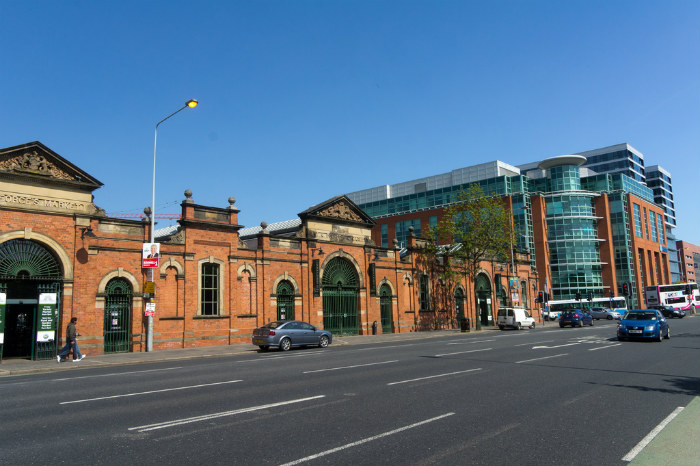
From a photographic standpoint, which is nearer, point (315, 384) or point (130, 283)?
point (315, 384)

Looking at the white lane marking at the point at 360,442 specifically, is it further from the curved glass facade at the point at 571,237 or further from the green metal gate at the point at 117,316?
the curved glass facade at the point at 571,237

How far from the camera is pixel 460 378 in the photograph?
1236 cm

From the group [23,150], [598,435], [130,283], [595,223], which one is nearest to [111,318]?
[130,283]

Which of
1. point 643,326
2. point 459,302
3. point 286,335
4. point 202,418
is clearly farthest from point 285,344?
point 459,302

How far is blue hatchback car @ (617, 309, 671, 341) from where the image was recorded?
75.8 feet

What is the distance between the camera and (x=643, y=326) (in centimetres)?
2319

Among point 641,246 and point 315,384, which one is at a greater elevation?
point 641,246

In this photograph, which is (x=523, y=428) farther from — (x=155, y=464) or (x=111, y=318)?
(x=111, y=318)

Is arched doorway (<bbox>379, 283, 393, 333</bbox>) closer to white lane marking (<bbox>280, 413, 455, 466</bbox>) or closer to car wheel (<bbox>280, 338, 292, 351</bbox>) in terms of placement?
car wheel (<bbox>280, 338, 292, 351</bbox>)

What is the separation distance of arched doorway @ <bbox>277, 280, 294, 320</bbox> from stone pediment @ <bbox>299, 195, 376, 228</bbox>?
16.2 ft

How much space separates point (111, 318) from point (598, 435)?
2337 cm

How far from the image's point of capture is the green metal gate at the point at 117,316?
24.7m

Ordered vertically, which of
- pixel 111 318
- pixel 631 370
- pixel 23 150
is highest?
pixel 23 150

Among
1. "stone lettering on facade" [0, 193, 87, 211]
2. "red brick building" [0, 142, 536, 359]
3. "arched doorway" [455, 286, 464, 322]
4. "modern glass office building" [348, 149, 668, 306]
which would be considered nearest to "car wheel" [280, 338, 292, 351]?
"red brick building" [0, 142, 536, 359]
